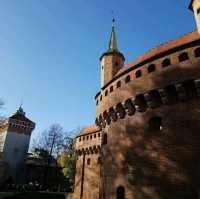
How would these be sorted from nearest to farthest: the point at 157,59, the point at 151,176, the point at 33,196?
the point at 151,176 < the point at 157,59 < the point at 33,196

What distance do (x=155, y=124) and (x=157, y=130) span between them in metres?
0.44

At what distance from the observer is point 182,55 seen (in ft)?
39.0

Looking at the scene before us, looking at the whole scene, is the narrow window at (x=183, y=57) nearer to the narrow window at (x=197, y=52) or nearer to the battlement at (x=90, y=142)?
the narrow window at (x=197, y=52)

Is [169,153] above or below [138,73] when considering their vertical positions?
below

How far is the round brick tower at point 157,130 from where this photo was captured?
10164 mm

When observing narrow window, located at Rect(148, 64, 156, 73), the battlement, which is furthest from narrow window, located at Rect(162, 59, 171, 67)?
the battlement

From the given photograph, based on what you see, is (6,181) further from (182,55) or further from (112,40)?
(182,55)

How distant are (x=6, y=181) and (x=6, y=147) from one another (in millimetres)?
5805

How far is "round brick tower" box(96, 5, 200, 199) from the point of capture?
10.2 meters

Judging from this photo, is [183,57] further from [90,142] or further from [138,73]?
[90,142]

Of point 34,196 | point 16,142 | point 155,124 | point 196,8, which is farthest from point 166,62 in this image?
point 16,142

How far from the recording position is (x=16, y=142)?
4250 cm

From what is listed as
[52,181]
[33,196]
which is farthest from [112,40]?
[52,181]

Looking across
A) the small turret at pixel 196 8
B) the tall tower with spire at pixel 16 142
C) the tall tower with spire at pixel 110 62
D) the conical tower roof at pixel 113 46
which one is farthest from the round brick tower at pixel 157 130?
the tall tower with spire at pixel 16 142
